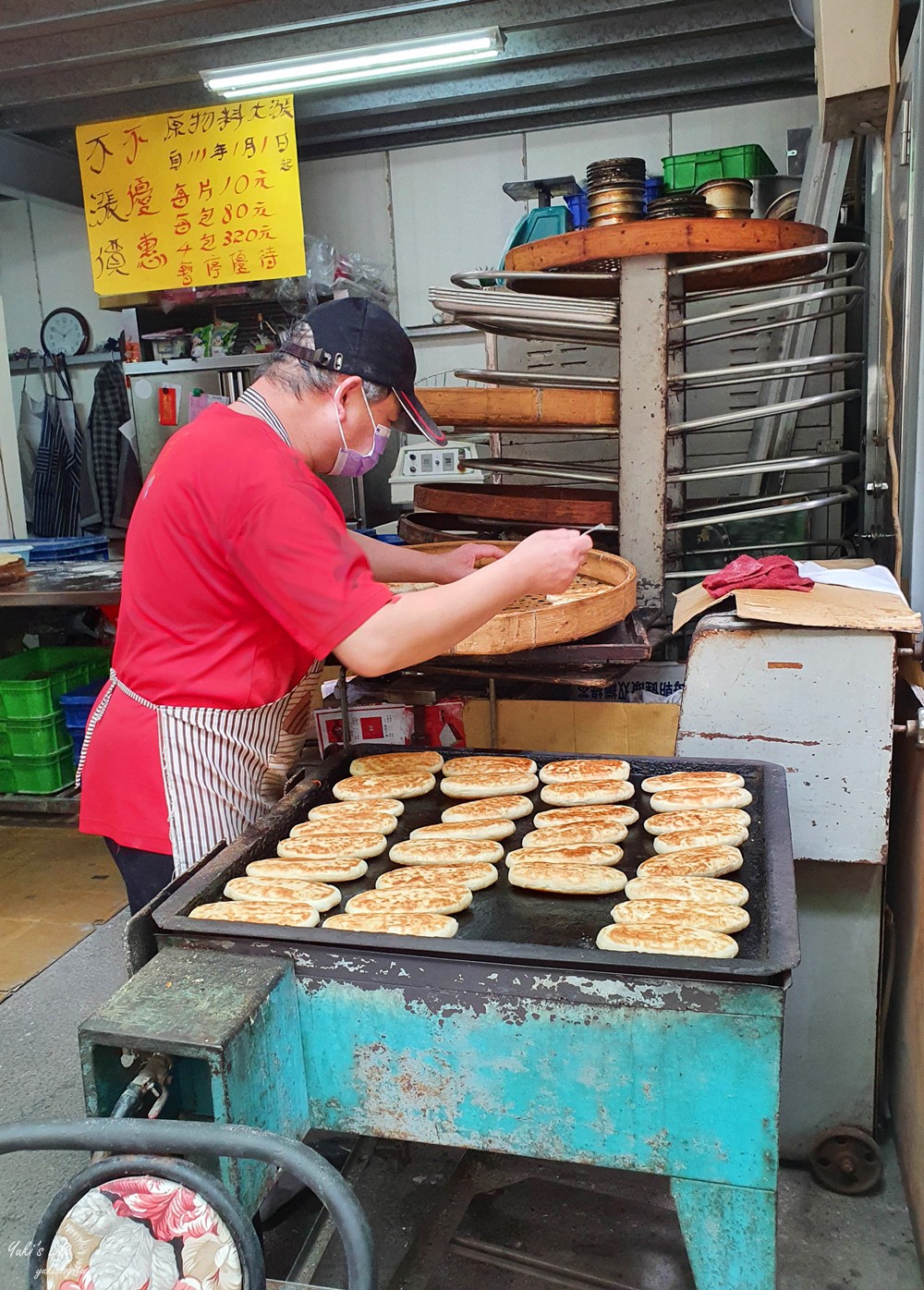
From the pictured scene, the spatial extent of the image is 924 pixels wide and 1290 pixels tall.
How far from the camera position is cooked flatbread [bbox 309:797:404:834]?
2043 millimetres

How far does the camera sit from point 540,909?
168 cm

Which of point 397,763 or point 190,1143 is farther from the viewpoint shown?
point 397,763

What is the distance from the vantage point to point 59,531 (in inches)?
296

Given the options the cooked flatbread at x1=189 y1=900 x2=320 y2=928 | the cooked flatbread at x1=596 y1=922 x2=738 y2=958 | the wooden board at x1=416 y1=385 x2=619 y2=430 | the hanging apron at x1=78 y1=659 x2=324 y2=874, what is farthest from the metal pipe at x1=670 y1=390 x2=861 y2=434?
the cooked flatbread at x1=189 y1=900 x2=320 y2=928

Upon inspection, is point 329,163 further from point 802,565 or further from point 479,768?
point 479,768

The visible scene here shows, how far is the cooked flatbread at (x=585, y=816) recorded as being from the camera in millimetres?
1948

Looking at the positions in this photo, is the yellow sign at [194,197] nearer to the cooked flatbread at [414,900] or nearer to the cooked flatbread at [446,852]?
the cooked flatbread at [446,852]

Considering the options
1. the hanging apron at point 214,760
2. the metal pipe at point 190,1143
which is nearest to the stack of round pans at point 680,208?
the hanging apron at point 214,760

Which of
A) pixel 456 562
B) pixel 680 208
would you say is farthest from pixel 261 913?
Result: pixel 680 208

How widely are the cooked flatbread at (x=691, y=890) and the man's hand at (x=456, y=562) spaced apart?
→ 106 cm

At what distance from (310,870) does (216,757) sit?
0.33 meters

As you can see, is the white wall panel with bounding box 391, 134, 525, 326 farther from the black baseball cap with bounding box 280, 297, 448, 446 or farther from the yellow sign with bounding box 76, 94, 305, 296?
the black baseball cap with bounding box 280, 297, 448, 446

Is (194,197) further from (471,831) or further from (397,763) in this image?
(471,831)

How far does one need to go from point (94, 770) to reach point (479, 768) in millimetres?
835
